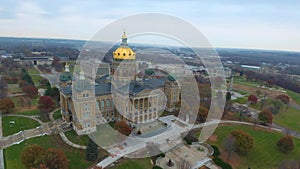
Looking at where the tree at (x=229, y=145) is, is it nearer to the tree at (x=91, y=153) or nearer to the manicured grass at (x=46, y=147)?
the tree at (x=91, y=153)

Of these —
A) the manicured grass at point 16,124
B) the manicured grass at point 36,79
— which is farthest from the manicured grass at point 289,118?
the manicured grass at point 36,79

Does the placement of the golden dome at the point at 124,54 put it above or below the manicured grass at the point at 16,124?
above

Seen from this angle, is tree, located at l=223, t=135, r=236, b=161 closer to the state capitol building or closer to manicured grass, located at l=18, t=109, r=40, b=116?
the state capitol building

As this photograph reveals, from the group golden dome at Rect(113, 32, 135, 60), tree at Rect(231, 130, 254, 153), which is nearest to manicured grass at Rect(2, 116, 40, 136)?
golden dome at Rect(113, 32, 135, 60)

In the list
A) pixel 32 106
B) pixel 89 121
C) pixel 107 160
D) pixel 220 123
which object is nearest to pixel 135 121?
pixel 89 121

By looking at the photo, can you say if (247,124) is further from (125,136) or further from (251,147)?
(125,136)

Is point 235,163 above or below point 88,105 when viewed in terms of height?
below

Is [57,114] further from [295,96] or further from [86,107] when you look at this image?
[295,96]
